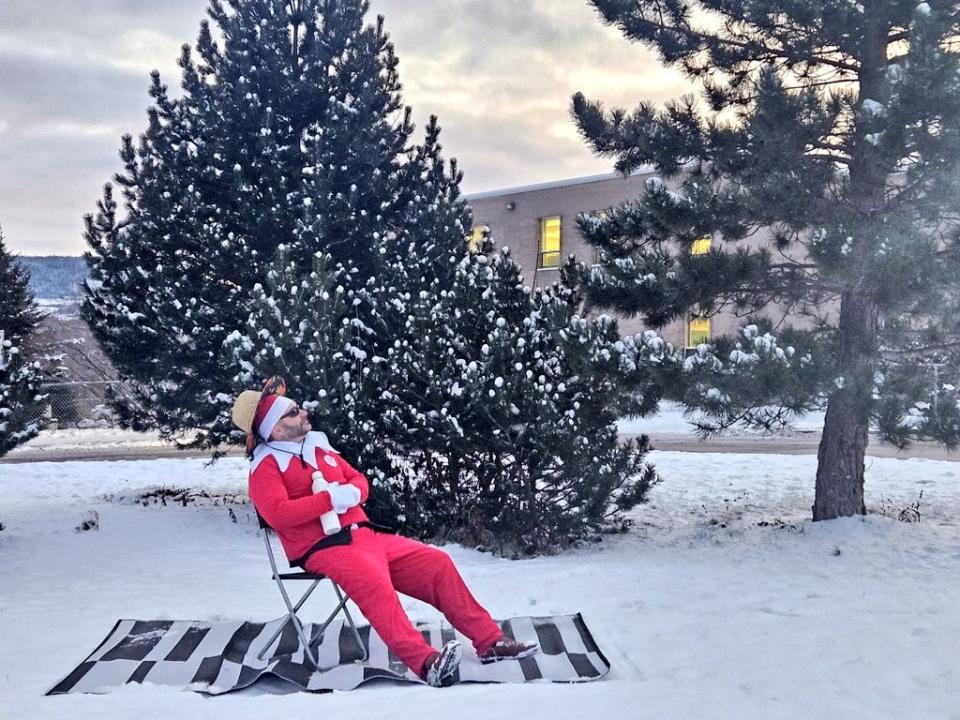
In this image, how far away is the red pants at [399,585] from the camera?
4238 millimetres

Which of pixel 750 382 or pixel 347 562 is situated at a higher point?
pixel 750 382

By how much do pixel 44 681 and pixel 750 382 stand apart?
4.54 metres

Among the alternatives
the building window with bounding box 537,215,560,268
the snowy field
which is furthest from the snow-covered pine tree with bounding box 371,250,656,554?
the building window with bounding box 537,215,560,268

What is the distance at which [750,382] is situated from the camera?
6.12m

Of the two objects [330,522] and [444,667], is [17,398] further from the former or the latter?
[444,667]

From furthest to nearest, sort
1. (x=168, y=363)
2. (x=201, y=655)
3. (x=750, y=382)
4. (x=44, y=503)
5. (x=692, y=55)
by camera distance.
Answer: (x=44, y=503), (x=168, y=363), (x=692, y=55), (x=750, y=382), (x=201, y=655)

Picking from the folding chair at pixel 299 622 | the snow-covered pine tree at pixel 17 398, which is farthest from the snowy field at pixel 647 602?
the snow-covered pine tree at pixel 17 398

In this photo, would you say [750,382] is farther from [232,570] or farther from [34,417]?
[34,417]

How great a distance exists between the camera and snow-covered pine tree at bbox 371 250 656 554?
695cm

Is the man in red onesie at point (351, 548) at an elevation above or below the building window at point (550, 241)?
below

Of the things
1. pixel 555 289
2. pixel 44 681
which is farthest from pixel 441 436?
pixel 44 681

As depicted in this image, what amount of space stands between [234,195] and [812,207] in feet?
17.6

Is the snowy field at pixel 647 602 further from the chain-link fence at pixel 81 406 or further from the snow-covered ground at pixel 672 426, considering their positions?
the chain-link fence at pixel 81 406

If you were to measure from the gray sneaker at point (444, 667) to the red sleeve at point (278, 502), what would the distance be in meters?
0.92
